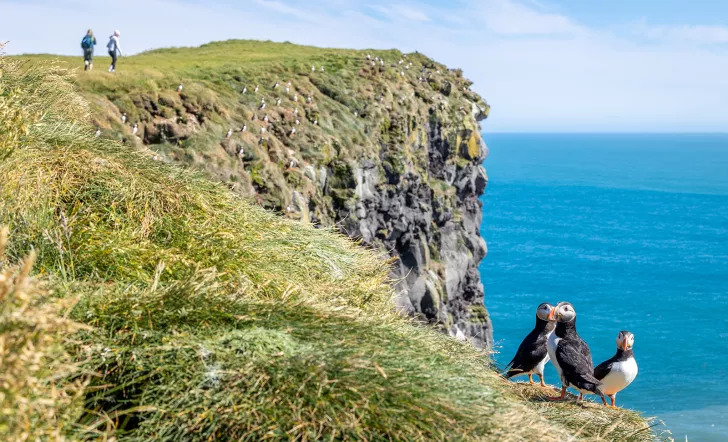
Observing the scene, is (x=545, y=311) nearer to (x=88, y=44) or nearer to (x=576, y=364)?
(x=576, y=364)

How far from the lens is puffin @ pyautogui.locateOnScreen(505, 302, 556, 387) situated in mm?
10609

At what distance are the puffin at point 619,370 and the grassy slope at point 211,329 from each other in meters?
0.90

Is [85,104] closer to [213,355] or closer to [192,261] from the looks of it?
[192,261]

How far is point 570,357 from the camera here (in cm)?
988

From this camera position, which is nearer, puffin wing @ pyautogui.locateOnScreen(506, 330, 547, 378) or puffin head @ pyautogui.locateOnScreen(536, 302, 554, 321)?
puffin wing @ pyautogui.locateOnScreen(506, 330, 547, 378)

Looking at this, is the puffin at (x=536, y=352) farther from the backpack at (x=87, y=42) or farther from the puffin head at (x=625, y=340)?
the backpack at (x=87, y=42)

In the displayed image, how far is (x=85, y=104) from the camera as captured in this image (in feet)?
45.1

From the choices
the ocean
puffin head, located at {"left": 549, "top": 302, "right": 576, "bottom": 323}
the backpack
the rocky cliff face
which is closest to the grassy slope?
puffin head, located at {"left": 549, "top": 302, "right": 576, "bottom": 323}

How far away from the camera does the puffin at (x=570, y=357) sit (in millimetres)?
9633

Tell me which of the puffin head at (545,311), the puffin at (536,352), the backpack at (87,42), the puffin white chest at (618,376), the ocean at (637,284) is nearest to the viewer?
the puffin white chest at (618,376)

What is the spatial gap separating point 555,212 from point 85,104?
164 m

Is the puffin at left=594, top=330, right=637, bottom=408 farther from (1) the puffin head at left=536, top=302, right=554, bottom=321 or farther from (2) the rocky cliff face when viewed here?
(2) the rocky cliff face

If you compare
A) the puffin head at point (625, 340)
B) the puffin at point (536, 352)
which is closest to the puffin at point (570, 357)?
the puffin at point (536, 352)

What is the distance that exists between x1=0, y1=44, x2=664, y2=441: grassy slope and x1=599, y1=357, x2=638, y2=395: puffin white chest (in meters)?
0.89
